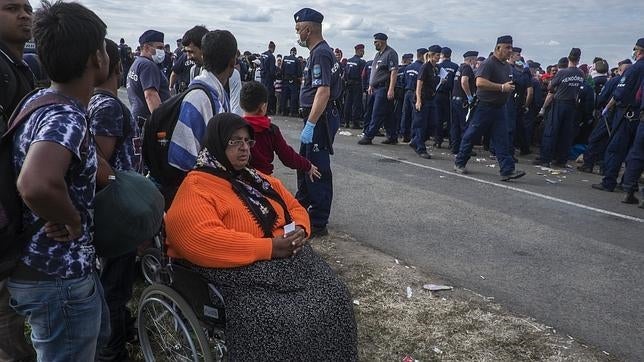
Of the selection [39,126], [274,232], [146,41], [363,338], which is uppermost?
[146,41]

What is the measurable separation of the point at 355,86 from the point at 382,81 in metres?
3.48

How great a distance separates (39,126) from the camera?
5.06ft

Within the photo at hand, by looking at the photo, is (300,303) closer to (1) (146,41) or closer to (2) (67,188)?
(2) (67,188)

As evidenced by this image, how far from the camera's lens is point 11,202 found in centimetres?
162

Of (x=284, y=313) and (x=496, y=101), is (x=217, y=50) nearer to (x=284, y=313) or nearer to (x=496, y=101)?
(x=284, y=313)

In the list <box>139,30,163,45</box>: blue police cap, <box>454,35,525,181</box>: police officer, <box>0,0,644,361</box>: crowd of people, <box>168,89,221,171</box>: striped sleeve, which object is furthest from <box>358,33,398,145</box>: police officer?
<box>168,89,221,171</box>: striped sleeve

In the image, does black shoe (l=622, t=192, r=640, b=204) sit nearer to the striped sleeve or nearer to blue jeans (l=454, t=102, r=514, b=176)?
blue jeans (l=454, t=102, r=514, b=176)

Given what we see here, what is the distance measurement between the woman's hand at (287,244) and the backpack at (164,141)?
0.76 metres

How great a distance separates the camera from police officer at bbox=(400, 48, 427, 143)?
35.8ft

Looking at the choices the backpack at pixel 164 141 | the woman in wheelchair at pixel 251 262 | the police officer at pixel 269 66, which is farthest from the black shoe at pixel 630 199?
the police officer at pixel 269 66

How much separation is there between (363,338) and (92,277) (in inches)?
70.6

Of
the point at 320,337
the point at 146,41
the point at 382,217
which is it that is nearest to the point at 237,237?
the point at 320,337

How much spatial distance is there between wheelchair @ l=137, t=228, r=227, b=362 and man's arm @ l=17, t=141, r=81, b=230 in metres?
0.98

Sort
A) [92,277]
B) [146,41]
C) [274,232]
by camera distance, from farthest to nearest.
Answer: [146,41] → [274,232] → [92,277]
